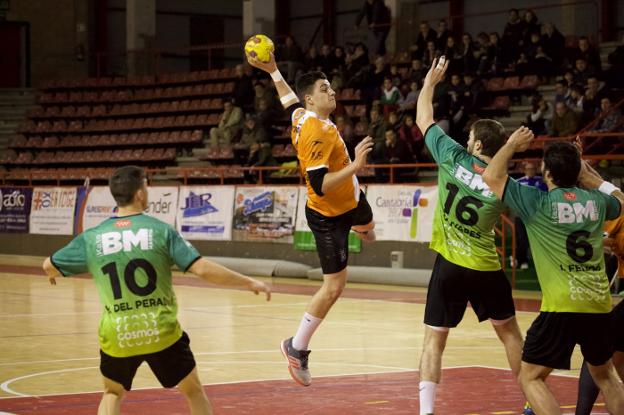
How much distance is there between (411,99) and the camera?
24172 mm

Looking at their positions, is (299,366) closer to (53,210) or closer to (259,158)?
(259,158)

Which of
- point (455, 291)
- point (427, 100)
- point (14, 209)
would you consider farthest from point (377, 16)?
point (455, 291)

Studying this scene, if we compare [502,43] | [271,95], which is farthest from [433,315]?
[271,95]

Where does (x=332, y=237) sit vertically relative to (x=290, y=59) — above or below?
below

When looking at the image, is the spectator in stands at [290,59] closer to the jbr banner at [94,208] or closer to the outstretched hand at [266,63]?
the jbr banner at [94,208]

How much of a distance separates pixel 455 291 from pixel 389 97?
17589mm

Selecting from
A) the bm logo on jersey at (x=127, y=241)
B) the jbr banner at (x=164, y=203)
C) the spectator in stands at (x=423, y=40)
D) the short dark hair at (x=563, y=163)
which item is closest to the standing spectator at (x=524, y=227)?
the spectator in stands at (x=423, y=40)

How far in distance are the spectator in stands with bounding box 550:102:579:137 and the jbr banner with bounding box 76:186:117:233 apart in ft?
33.8

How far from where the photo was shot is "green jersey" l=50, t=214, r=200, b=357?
6.13 meters

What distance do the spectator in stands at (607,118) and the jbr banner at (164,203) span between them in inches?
367

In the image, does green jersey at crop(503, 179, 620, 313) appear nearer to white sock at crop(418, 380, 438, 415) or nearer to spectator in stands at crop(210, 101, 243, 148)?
white sock at crop(418, 380, 438, 415)

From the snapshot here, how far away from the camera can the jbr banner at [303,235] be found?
22.1 meters

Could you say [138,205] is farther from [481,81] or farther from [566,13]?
[566,13]

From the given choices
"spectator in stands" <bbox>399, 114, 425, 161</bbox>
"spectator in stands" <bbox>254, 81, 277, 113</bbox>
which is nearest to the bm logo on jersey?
"spectator in stands" <bbox>399, 114, 425, 161</bbox>
